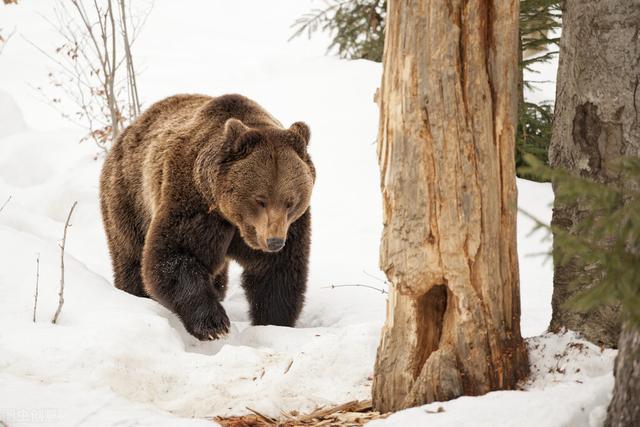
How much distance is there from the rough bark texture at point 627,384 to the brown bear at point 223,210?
2.90m

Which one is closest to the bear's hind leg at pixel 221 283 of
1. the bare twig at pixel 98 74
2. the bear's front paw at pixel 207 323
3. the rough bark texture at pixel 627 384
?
the bear's front paw at pixel 207 323

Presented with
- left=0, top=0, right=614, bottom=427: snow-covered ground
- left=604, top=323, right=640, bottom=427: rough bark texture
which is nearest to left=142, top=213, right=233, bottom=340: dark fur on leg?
left=0, top=0, right=614, bottom=427: snow-covered ground

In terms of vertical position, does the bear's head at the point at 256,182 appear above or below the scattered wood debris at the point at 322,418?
above

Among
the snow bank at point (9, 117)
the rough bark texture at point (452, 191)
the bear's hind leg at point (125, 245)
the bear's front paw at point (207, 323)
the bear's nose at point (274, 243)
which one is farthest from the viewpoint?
the snow bank at point (9, 117)

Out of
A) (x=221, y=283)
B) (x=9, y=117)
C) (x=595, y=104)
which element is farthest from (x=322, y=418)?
(x=9, y=117)

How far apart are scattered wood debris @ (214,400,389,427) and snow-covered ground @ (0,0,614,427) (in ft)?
0.28

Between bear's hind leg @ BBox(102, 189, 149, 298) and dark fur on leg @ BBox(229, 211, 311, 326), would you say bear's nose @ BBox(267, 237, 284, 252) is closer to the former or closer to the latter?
dark fur on leg @ BBox(229, 211, 311, 326)

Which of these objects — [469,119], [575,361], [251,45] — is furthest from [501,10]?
[251,45]

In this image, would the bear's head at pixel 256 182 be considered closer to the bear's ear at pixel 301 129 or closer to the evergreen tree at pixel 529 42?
the bear's ear at pixel 301 129

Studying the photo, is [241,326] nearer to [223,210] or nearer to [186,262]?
[186,262]

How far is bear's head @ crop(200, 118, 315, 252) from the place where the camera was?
529cm

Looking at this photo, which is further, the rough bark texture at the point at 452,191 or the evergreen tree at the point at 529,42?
the evergreen tree at the point at 529,42

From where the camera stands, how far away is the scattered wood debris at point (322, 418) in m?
3.43

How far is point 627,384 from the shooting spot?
97.5 inches
